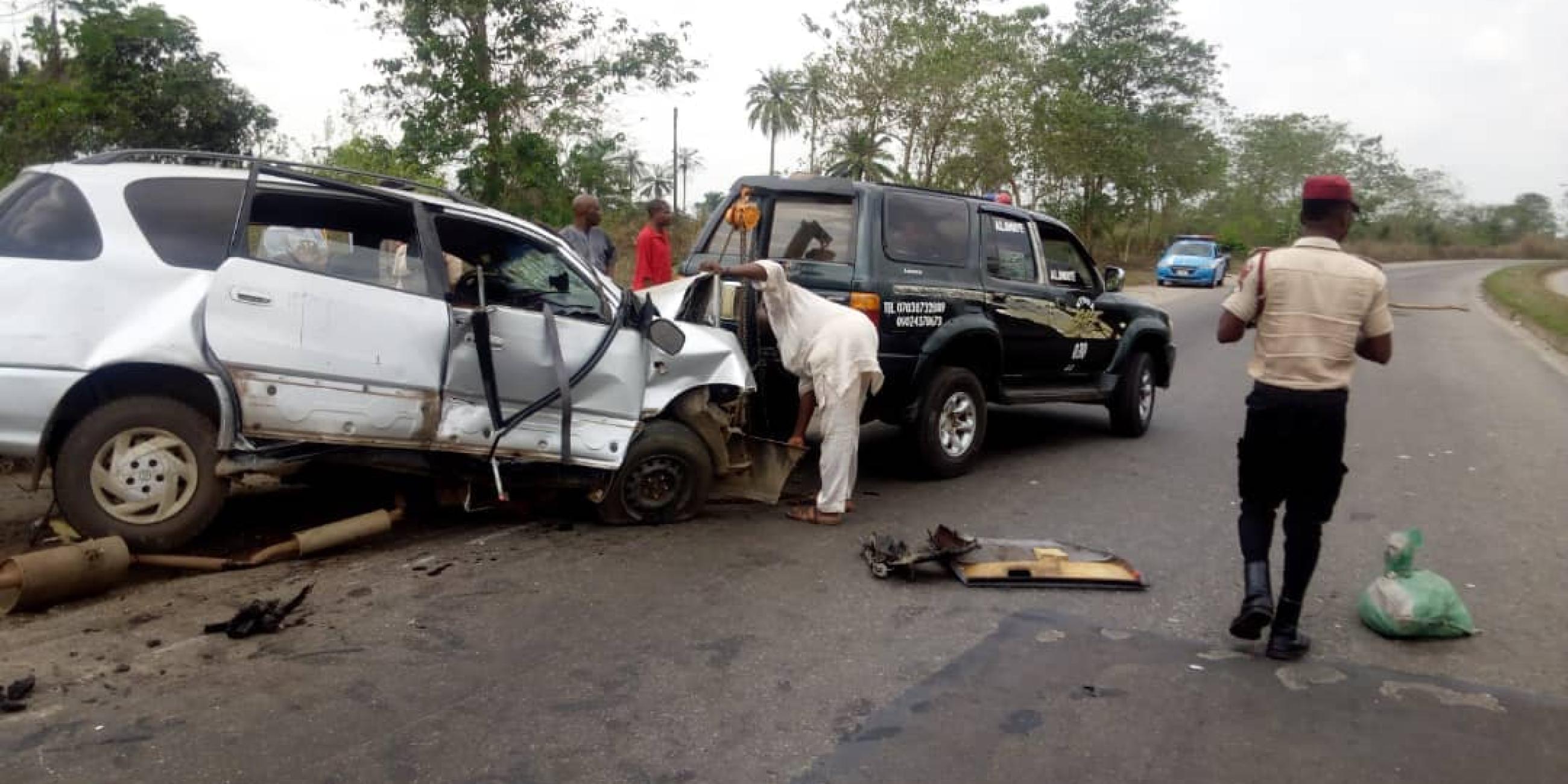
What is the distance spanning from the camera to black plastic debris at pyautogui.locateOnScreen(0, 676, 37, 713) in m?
3.47

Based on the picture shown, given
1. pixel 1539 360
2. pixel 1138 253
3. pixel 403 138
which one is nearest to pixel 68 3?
pixel 403 138

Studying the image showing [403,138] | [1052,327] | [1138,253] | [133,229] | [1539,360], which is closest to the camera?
[133,229]

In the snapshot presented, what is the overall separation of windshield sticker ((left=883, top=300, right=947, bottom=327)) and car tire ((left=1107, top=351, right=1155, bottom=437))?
2.46 metres

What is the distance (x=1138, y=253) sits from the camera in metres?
53.3

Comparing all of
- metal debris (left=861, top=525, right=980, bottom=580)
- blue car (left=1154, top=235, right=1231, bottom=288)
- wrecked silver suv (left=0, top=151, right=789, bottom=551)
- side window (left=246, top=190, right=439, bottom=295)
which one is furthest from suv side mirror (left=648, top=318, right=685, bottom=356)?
blue car (left=1154, top=235, right=1231, bottom=288)

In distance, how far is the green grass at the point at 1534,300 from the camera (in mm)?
19750

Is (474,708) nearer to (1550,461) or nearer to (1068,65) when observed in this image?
(1550,461)

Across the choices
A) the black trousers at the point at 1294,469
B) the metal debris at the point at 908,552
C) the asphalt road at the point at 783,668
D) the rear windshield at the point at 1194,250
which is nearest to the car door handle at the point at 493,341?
the asphalt road at the point at 783,668

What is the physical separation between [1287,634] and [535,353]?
11.8 ft

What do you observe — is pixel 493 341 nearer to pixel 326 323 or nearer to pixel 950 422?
pixel 326 323

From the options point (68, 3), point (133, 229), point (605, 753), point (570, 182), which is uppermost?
point (68, 3)

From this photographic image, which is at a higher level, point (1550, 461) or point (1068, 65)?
point (1068, 65)

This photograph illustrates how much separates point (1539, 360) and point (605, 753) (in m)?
16.9

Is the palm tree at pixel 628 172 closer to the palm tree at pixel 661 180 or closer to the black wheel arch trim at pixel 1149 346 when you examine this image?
the black wheel arch trim at pixel 1149 346
